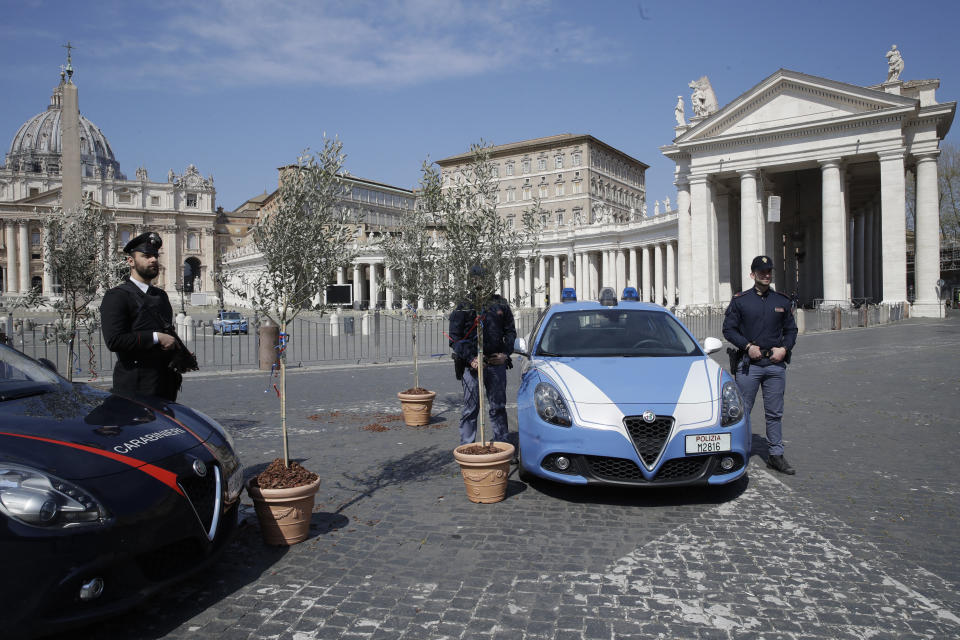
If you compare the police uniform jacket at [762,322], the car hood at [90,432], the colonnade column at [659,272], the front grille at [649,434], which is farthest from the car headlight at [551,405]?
the colonnade column at [659,272]

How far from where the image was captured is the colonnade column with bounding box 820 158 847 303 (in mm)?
36750

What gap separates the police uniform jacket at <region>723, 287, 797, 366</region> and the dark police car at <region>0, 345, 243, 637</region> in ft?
15.6

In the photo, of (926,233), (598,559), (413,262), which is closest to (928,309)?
(926,233)

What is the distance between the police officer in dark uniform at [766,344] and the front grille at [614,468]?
182 centimetres

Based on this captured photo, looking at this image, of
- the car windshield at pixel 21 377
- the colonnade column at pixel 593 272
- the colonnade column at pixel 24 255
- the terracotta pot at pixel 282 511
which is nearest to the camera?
the car windshield at pixel 21 377

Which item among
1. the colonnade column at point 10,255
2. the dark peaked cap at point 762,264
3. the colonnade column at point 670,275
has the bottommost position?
the dark peaked cap at point 762,264

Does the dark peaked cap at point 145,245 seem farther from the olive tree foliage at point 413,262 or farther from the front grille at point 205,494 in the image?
the olive tree foliage at point 413,262

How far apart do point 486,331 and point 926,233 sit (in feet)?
129

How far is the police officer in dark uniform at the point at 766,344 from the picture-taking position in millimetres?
5996

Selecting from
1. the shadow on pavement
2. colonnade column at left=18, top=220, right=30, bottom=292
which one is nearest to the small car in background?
the shadow on pavement

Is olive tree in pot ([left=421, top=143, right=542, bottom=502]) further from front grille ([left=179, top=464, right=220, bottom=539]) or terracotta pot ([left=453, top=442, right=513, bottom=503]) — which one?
front grille ([left=179, top=464, right=220, bottom=539])

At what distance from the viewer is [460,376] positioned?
6613mm

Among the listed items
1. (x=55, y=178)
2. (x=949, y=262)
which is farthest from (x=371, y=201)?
(x=949, y=262)

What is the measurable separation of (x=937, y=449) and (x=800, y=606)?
458 cm
